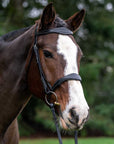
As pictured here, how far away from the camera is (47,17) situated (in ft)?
8.08

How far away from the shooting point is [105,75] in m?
12.5

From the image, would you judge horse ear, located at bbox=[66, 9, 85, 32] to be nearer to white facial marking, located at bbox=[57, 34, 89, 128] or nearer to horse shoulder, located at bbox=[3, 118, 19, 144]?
white facial marking, located at bbox=[57, 34, 89, 128]

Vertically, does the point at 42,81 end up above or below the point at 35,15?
above

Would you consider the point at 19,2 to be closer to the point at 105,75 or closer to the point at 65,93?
the point at 105,75

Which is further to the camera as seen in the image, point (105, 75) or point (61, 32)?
point (105, 75)

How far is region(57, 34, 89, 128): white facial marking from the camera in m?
1.99

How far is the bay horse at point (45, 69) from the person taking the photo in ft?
6.84

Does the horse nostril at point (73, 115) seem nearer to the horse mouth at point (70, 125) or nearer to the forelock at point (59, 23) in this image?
the horse mouth at point (70, 125)

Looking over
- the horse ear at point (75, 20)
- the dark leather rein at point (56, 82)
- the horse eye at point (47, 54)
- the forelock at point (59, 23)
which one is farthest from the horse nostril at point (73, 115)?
the horse ear at point (75, 20)

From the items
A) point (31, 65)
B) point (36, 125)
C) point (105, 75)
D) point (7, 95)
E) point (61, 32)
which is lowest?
point (36, 125)

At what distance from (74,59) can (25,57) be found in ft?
2.08

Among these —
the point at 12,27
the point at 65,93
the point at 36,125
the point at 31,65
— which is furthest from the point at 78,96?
the point at 36,125

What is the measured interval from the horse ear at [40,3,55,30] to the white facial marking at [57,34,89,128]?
0.23 m

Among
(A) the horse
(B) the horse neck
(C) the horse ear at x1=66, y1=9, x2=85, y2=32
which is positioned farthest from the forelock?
(A) the horse
